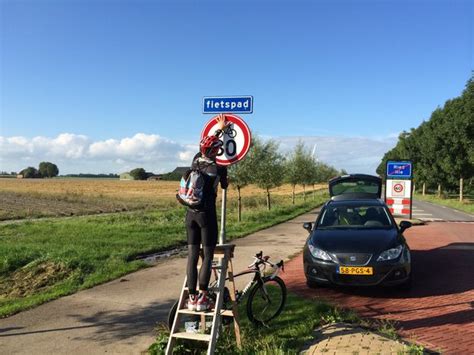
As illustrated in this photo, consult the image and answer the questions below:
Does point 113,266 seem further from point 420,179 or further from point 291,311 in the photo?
point 420,179

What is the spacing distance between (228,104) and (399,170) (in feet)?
50.5

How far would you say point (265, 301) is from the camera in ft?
18.2

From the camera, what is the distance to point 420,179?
4831cm

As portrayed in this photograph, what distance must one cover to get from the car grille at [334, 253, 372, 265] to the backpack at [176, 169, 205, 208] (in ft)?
10.8

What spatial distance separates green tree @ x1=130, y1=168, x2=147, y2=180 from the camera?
165375 mm

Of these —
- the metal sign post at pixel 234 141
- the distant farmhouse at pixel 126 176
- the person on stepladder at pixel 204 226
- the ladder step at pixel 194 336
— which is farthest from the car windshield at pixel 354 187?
the distant farmhouse at pixel 126 176

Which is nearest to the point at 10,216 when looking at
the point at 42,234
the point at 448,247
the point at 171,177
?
the point at 42,234

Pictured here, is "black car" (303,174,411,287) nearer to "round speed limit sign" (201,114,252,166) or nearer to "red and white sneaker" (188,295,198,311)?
"round speed limit sign" (201,114,252,166)

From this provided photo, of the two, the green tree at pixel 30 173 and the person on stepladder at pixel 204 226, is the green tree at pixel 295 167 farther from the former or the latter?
the green tree at pixel 30 173

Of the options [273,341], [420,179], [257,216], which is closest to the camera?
[273,341]

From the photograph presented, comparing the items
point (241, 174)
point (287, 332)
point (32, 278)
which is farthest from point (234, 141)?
point (241, 174)

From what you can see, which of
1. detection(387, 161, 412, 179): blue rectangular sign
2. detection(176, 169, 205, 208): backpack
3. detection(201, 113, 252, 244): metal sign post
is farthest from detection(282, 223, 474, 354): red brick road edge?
detection(387, 161, 412, 179): blue rectangular sign

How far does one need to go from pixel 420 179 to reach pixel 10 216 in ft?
128

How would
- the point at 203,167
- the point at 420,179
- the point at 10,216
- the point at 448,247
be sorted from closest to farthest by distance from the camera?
the point at 203,167 → the point at 448,247 → the point at 10,216 → the point at 420,179
